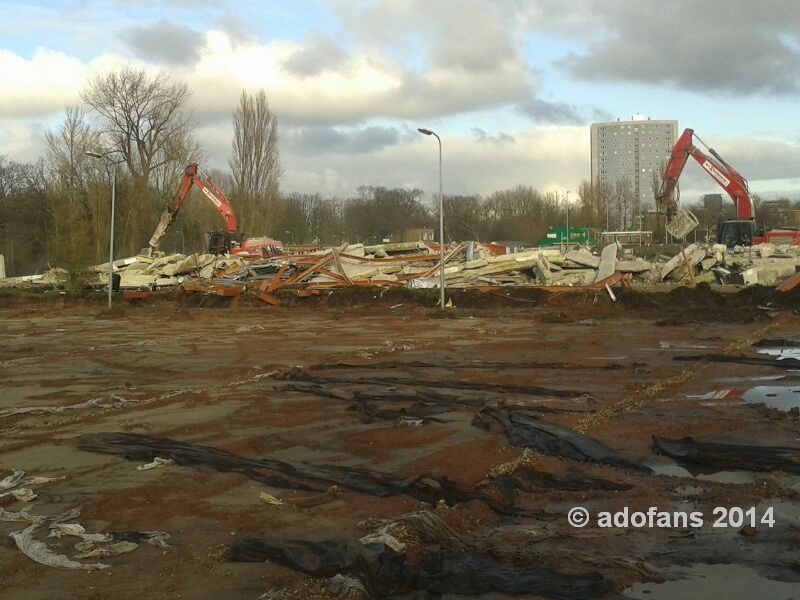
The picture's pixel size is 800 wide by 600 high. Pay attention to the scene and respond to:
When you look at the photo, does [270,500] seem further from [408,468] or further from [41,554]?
[41,554]

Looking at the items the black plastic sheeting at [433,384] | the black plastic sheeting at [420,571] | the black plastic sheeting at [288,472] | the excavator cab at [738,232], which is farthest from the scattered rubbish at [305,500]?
the excavator cab at [738,232]

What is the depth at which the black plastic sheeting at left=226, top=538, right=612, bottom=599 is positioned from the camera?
17.4 feet

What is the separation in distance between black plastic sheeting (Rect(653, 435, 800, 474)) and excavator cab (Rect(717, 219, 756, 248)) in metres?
42.3

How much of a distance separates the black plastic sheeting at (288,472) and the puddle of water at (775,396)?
6288 mm

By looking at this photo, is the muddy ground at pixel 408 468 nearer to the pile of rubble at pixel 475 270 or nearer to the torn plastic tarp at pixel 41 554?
the torn plastic tarp at pixel 41 554

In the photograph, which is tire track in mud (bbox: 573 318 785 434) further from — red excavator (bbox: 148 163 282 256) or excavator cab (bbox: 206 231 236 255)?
excavator cab (bbox: 206 231 236 255)

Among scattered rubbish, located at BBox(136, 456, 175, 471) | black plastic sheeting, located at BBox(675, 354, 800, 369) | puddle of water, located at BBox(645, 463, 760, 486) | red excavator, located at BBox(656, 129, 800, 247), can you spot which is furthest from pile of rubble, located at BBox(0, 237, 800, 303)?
scattered rubbish, located at BBox(136, 456, 175, 471)

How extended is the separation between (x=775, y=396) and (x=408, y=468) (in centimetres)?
695

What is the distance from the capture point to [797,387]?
13.4m

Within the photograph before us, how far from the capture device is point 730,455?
8.59 metres

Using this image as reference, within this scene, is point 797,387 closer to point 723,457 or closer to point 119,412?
point 723,457

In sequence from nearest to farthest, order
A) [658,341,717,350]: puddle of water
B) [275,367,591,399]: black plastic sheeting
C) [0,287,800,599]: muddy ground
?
[0,287,800,599]: muddy ground → [275,367,591,399]: black plastic sheeting → [658,341,717,350]: puddle of water

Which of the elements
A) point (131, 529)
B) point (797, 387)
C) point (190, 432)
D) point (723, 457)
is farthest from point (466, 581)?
point (797, 387)

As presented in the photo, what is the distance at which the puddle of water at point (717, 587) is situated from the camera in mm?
5199
